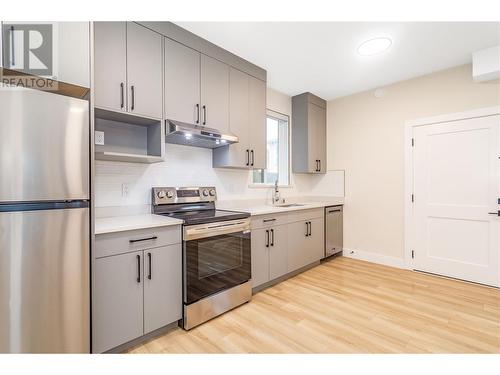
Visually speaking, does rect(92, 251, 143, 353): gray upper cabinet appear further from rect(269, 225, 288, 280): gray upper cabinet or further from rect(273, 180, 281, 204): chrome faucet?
rect(273, 180, 281, 204): chrome faucet

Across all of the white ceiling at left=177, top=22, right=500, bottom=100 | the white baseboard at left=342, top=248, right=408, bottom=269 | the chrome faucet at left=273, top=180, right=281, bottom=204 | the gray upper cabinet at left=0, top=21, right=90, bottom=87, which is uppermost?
the white ceiling at left=177, top=22, right=500, bottom=100

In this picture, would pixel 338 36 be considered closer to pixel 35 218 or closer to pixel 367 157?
pixel 367 157

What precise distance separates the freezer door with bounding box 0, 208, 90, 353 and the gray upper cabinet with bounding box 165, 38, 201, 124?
1200 mm

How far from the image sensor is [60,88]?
1452 mm

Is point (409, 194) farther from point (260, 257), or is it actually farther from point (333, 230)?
point (260, 257)

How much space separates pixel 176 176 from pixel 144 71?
1010 millimetres

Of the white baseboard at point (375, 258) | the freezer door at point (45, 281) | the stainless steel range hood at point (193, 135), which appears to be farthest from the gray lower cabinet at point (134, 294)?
the white baseboard at point (375, 258)

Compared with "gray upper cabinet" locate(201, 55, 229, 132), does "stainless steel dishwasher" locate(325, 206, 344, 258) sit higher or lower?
lower

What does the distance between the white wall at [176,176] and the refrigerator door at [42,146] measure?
2.35ft

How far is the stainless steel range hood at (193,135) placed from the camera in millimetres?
2061

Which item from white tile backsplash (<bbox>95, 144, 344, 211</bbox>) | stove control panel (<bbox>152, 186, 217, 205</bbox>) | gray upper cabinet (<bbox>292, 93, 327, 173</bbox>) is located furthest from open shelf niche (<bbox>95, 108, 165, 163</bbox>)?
gray upper cabinet (<bbox>292, 93, 327, 173</bbox>)

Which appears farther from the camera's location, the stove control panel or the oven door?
the stove control panel

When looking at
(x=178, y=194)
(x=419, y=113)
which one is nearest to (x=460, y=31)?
(x=419, y=113)

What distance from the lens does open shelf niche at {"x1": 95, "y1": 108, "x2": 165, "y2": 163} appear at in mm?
1971
